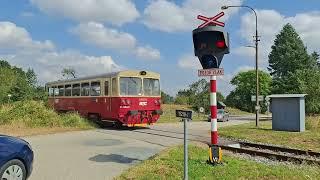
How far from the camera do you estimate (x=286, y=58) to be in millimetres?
85625

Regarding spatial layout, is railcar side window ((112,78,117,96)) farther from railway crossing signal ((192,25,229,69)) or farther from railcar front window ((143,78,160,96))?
railway crossing signal ((192,25,229,69))

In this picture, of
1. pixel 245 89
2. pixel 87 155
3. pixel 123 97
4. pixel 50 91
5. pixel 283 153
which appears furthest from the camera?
pixel 245 89

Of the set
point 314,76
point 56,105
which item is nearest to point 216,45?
point 56,105

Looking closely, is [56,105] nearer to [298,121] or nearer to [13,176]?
[298,121]

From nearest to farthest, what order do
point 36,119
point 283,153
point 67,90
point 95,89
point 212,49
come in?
point 212,49, point 283,153, point 36,119, point 95,89, point 67,90

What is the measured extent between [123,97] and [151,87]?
6.83ft

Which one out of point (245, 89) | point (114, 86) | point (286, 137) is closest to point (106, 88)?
point (114, 86)

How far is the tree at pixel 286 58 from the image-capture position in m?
81.8

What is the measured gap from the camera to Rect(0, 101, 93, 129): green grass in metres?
24.3

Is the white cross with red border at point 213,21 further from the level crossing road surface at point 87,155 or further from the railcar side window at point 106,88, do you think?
the railcar side window at point 106,88

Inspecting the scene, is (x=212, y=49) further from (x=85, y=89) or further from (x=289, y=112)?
(x=85, y=89)

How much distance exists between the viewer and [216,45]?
11219 millimetres

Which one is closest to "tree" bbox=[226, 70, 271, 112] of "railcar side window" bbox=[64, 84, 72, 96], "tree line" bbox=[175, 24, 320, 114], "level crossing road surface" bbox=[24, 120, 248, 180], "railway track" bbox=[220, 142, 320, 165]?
"tree line" bbox=[175, 24, 320, 114]

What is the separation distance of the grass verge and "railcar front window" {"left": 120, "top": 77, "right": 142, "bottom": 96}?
285 centimetres
